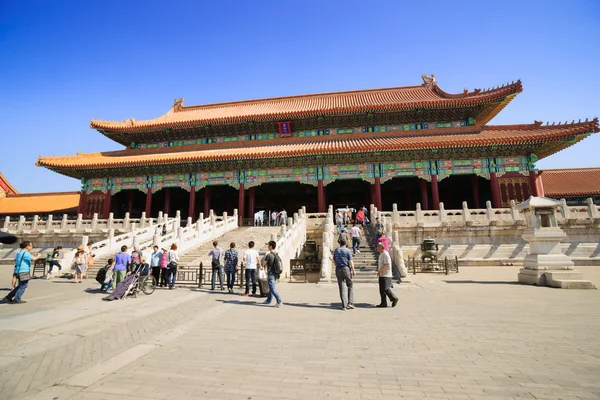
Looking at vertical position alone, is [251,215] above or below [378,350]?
above

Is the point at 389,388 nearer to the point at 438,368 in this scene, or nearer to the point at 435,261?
the point at 438,368

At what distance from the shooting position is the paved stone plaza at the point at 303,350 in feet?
8.85

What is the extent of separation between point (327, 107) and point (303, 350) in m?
23.6

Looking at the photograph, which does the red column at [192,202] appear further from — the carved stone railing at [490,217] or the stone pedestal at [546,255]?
the stone pedestal at [546,255]

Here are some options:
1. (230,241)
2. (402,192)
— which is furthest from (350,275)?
(402,192)

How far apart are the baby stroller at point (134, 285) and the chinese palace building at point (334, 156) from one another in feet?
39.3

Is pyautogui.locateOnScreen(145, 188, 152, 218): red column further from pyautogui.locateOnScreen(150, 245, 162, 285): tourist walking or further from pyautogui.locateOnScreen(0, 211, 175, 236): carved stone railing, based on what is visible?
pyautogui.locateOnScreen(150, 245, 162, 285): tourist walking

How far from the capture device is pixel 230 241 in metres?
15.2

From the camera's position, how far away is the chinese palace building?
1822 cm

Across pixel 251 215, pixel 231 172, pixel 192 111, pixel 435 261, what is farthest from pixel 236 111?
pixel 435 261

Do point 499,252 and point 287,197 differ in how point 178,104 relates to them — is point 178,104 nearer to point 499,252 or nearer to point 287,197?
point 287,197

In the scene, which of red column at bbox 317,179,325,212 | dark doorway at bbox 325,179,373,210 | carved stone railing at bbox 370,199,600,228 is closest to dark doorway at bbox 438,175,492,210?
carved stone railing at bbox 370,199,600,228

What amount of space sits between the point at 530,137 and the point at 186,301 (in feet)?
64.9

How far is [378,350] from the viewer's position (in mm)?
3650
